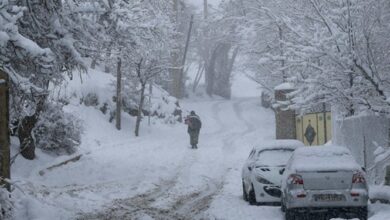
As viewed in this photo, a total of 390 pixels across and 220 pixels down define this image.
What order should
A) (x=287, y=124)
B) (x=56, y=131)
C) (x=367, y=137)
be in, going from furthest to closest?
(x=287, y=124)
(x=56, y=131)
(x=367, y=137)

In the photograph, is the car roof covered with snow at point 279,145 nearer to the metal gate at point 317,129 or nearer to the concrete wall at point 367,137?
the concrete wall at point 367,137

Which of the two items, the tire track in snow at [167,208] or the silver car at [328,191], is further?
Result: the tire track in snow at [167,208]

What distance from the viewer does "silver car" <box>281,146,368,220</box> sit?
12078 mm

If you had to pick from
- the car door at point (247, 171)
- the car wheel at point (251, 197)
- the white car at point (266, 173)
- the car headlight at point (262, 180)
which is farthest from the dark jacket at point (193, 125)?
the car headlight at point (262, 180)

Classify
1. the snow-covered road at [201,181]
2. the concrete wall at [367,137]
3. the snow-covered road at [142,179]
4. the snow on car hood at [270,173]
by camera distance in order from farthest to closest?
the concrete wall at [367,137] < the snow on car hood at [270,173] < the snow-covered road at [201,181] < the snow-covered road at [142,179]

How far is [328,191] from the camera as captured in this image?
1211cm

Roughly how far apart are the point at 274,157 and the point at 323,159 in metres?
3.10

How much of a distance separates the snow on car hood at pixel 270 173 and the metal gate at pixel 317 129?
35.2ft

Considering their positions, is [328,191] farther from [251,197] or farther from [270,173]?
[251,197]

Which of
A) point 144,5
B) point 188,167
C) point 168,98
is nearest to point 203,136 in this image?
point 168,98

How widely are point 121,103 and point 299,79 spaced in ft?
76.7

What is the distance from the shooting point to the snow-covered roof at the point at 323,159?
40.5 ft

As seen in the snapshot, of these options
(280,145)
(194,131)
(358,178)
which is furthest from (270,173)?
(194,131)

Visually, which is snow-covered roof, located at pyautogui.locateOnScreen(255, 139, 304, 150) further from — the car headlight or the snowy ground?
the snowy ground
